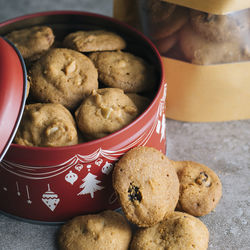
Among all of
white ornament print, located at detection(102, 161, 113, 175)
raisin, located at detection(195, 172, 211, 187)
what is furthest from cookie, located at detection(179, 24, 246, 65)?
white ornament print, located at detection(102, 161, 113, 175)

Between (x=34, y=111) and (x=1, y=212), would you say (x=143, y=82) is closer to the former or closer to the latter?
(x=34, y=111)

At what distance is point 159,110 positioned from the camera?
3.74ft

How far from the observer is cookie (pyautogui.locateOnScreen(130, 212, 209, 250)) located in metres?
1.00

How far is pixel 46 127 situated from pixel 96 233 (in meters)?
0.29

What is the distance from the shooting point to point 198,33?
4.00ft

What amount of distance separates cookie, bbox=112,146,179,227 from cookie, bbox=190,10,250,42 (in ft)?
1.41

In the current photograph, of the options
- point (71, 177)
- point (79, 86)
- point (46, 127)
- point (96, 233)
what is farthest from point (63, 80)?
point (96, 233)

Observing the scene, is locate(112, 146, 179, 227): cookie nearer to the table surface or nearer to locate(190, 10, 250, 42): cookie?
the table surface

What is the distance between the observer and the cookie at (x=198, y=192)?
3.67ft

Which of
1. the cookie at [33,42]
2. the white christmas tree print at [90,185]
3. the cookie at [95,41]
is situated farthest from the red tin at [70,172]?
the cookie at [33,42]

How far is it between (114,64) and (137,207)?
41cm

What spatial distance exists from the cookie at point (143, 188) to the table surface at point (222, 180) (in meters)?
0.20

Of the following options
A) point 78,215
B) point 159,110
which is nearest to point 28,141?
point 78,215

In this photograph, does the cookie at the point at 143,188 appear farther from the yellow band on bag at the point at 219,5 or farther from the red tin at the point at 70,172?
the yellow band on bag at the point at 219,5
